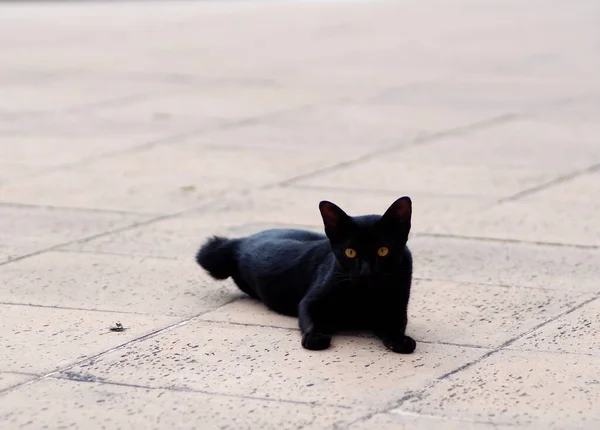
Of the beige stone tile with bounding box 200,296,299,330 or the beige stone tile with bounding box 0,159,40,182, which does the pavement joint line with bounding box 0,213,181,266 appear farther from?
the beige stone tile with bounding box 0,159,40,182

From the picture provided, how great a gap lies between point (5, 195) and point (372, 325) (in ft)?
13.0

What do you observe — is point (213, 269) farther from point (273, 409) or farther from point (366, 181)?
point (366, 181)

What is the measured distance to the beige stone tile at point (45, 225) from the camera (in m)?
7.41

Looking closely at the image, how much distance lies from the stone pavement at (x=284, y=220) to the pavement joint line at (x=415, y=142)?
0.11ft

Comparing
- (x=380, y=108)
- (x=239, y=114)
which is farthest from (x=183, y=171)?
Result: (x=380, y=108)

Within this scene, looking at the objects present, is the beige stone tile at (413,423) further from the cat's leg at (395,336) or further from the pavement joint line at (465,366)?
the cat's leg at (395,336)

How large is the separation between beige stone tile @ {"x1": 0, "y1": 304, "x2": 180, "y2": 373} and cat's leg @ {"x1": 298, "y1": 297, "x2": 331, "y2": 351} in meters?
0.67

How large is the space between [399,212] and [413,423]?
112 cm

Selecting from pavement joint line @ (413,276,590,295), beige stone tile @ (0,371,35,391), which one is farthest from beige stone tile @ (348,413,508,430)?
pavement joint line @ (413,276,590,295)

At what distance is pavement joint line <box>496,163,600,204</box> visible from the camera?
28.9 ft

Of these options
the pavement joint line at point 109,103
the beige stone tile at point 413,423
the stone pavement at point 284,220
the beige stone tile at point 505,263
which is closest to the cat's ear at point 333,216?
the stone pavement at point 284,220

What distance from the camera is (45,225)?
7922 mm

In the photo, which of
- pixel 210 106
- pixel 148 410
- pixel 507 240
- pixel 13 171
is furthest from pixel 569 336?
pixel 210 106

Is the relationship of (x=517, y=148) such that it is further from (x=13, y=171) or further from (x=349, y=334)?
(x=349, y=334)
